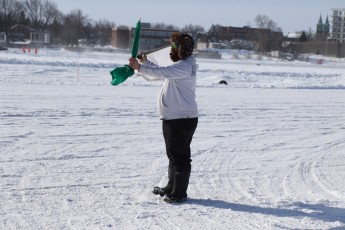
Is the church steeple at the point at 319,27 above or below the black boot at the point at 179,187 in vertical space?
above

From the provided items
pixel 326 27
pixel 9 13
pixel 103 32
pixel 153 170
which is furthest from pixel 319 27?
pixel 153 170

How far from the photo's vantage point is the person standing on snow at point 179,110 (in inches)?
236

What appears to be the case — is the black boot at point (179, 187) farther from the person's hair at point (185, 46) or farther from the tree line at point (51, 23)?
the tree line at point (51, 23)

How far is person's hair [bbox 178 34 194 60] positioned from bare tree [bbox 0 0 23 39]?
11640 cm

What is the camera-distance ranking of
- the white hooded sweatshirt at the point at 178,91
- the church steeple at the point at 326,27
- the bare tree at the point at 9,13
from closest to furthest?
the white hooded sweatshirt at the point at 178,91, the bare tree at the point at 9,13, the church steeple at the point at 326,27

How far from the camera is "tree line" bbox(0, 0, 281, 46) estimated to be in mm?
125688

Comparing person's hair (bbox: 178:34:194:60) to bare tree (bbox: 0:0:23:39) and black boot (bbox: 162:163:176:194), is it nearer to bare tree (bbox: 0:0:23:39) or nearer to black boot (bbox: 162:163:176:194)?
black boot (bbox: 162:163:176:194)

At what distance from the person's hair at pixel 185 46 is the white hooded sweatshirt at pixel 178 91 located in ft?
0.21

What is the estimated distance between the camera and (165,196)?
6.11 metres

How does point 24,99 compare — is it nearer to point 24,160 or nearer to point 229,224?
point 24,160

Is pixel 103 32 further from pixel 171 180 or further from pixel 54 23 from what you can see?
pixel 171 180

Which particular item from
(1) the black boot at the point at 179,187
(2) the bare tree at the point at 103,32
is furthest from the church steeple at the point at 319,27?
(1) the black boot at the point at 179,187

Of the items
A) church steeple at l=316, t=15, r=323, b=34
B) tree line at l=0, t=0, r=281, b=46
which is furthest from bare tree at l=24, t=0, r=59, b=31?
church steeple at l=316, t=15, r=323, b=34

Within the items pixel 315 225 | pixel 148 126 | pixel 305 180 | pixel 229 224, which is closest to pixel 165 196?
pixel 229 224
